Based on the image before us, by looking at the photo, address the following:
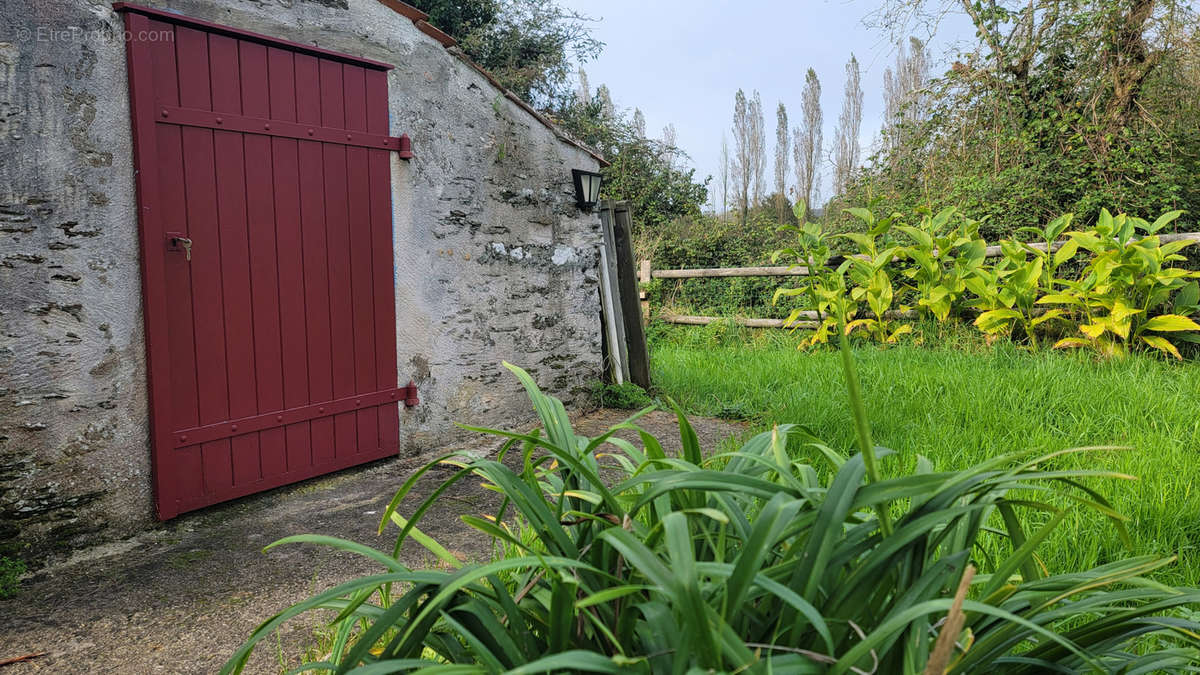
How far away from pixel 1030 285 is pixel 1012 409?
2.11 metres

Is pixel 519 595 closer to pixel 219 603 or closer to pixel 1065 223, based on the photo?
pixel 219 603

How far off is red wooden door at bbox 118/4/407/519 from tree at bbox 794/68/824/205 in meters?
16.8

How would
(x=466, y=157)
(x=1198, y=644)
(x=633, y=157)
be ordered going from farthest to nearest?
(x=633, y=157) < (x=466, y=157) < (x=1198, y=644)

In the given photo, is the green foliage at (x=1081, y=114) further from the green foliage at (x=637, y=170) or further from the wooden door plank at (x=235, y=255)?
the wooden door plank at (x=235, y=255)

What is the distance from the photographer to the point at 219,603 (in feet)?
7.52

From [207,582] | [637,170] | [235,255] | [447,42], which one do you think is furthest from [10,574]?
[637,170]

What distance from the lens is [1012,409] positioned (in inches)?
147

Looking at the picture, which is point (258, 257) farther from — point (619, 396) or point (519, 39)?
point (519, 39)

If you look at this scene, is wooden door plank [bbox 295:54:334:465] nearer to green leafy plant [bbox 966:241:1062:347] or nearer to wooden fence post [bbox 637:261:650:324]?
green leafy plant [bbox 966:241:1062:347]

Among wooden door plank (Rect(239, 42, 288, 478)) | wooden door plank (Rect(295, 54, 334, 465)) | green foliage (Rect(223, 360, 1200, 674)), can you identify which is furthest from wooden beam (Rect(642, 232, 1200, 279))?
green foliage (Rect(223, 360, 1200, 674))

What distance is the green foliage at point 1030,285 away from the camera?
5.03m

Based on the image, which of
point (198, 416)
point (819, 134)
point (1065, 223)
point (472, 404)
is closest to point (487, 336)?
point (472, 404)

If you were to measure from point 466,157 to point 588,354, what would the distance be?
1.61 metres

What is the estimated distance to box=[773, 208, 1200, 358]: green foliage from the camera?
5027 millimetres
